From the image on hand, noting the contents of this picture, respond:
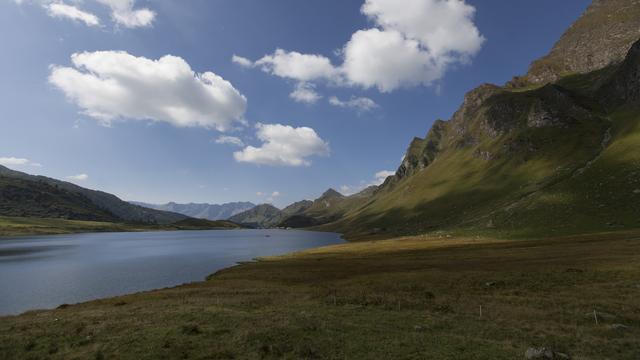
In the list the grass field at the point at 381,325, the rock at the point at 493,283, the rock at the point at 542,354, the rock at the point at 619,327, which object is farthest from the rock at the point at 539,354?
the rock at the point at 493,283

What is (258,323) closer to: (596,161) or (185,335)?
(185,335)

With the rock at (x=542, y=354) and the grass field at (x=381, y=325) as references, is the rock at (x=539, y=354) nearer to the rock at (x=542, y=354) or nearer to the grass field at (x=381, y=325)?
the rock at (x=542, y=354)

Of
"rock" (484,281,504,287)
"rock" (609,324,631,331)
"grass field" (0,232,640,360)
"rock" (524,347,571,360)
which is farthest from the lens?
"rock" (484,281,504,287)

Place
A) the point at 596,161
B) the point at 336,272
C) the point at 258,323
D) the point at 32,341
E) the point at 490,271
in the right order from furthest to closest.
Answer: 1. the point at 596,161
2. the point at 336,272
3. the point at 490,271
4. the point at 258,323
5. the point at 32,341

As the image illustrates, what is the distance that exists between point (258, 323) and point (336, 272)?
4873cm

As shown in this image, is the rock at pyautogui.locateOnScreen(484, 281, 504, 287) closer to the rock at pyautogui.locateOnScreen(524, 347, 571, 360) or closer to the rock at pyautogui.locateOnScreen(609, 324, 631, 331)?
the rock at pyautogui.locateOnScreen(609, 324, 631, 331)

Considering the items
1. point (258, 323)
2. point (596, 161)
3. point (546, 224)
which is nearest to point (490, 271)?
point (258, 323)

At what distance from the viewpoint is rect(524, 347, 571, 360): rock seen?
21.5 metres

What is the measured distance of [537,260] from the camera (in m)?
69.4

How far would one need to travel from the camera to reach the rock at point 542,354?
21531mm

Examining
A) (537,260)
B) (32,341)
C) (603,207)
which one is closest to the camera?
(32,341)

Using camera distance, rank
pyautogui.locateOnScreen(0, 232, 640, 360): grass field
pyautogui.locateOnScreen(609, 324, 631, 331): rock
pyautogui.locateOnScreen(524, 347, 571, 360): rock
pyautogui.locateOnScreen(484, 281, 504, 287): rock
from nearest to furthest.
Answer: pyautogui.locateOnScreen(524, 347, 571, 360): rock < pyautogui.locateOnScreen(0, 232, 640, 360): grass field < pyautogui.locateOnScreen(609, 324, 631, 331): rock < pyautogui.locateOnScreen(484, 281, 504, 287): rock

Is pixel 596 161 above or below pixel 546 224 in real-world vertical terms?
above

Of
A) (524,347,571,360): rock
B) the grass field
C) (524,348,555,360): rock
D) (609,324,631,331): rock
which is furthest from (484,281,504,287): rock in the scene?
(524,348,555,360): rock
